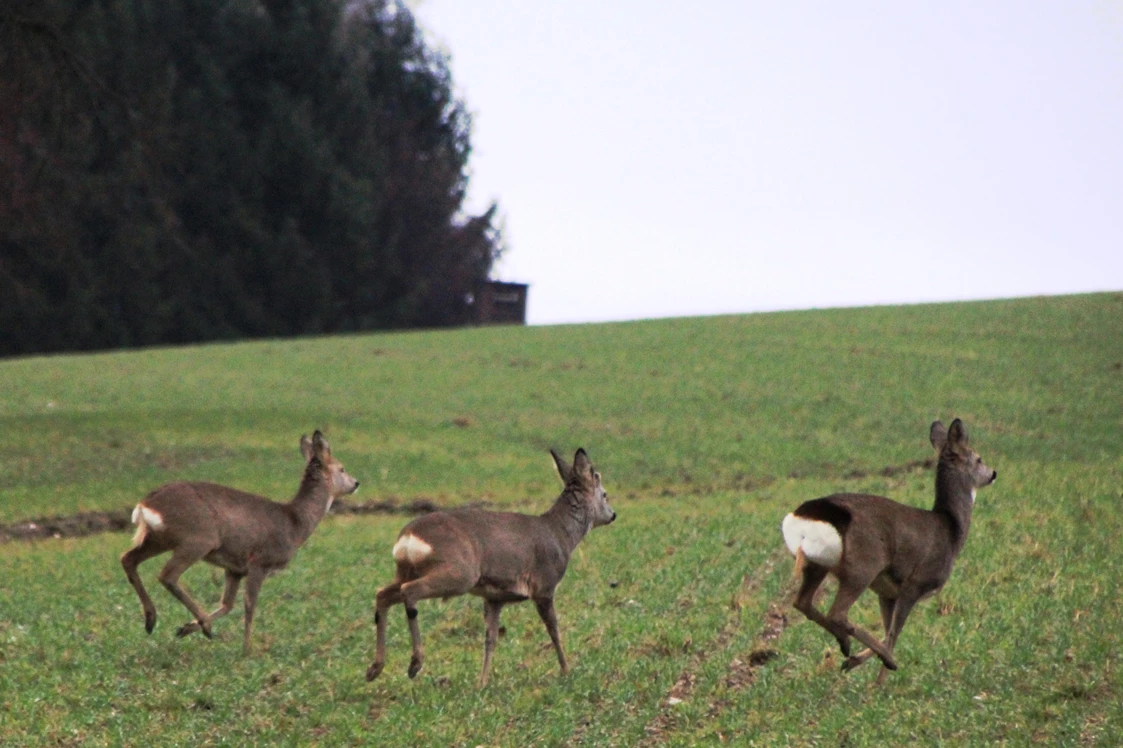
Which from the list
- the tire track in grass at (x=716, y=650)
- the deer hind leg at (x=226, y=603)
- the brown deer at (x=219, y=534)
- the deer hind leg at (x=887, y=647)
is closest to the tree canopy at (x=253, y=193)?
the brown deer at (x=219, y=534)

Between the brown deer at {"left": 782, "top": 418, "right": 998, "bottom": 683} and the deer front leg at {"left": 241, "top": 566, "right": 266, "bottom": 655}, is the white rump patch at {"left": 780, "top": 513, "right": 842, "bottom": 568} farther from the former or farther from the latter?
the deer front leg at {"left": 241, "top": 566, "right": 266, "bottom": 655}

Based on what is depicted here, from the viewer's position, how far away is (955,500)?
382 inches

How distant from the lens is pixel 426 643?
11.3 m

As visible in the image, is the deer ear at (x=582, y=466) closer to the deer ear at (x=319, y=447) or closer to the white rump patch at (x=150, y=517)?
the deer ear at (x=319, y=447)

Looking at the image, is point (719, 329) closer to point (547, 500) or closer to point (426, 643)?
point (547, 500)

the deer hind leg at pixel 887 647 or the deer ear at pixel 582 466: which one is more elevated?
the deer ear at pixel 582 466

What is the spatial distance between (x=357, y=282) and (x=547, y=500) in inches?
1333

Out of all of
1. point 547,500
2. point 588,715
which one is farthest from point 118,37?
point 588,715

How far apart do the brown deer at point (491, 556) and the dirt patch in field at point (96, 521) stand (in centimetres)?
853

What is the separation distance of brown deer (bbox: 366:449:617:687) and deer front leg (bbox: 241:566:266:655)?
4.54 ft

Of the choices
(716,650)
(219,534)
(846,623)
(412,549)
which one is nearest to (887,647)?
(846,623)

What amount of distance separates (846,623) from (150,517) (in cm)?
505

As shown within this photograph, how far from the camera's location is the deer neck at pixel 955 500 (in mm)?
9523

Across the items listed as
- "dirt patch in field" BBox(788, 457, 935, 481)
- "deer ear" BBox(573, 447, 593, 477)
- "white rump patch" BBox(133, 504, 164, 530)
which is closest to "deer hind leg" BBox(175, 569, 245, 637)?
"white rump patch" BBox(133, 504, 164, 530)
